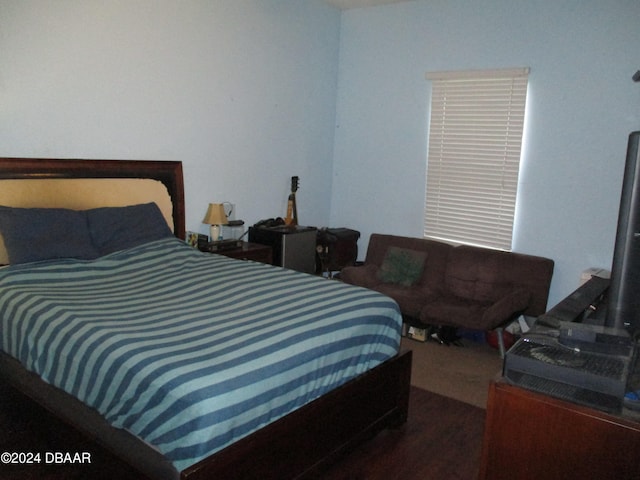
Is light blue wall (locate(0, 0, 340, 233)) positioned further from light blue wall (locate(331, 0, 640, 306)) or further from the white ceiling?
light blue wall (locate(331, 0, 640, 306))

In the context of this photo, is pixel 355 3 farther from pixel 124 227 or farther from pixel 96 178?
pixel 124 227

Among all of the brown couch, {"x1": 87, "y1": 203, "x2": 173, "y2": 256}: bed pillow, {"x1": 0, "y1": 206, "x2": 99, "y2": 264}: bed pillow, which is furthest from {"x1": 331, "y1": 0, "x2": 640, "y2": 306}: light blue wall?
{"x1": 0, "y1": 206, "x2": 99, "y2": 264}: bed pillow

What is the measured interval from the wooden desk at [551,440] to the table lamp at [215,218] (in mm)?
2801

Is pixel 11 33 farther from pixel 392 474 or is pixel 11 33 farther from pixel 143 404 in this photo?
pixel 392 474

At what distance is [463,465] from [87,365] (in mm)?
1750

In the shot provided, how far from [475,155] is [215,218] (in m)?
2.30

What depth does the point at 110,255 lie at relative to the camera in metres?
3.07

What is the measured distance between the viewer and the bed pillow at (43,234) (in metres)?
2.82

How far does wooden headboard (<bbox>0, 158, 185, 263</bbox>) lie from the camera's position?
3.07 metres

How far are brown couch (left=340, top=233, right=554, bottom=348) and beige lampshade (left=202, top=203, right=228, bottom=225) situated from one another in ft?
3.89

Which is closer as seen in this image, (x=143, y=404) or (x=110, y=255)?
(x=143, y=404)

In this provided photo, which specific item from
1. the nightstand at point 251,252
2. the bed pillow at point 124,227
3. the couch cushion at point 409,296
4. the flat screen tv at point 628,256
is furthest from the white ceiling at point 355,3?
the flat screen tv at point 628,256


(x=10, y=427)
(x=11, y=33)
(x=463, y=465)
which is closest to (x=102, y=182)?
(x=11, y=33)

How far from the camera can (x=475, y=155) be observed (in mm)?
4562
